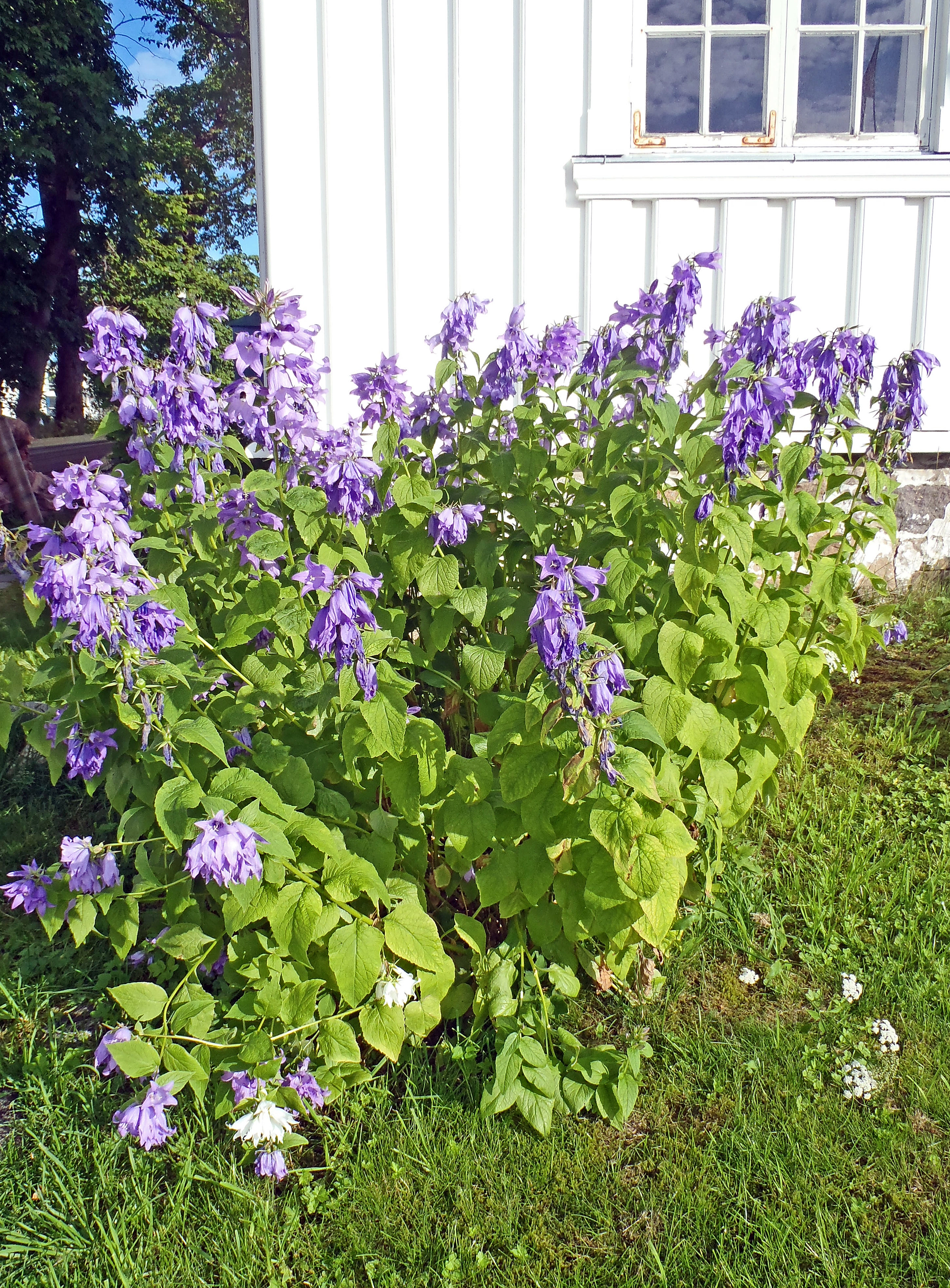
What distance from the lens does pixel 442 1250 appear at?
1.65 m

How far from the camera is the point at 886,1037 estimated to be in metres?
2.00

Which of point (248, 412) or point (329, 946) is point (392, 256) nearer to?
point (248, 412)

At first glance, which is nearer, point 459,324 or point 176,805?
point 176,805

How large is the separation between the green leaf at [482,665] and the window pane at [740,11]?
11.5 feet

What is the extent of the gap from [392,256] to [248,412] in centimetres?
246

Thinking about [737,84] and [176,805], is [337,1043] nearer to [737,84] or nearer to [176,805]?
[176,805]

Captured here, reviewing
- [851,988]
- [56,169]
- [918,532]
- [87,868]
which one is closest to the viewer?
[87,868]

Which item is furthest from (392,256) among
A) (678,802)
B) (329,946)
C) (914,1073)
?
(914,1073)

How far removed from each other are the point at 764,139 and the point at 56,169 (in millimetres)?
16114

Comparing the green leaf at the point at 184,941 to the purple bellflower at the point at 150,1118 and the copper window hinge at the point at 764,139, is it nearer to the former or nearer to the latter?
the purple bellflower at the point at 150,1118

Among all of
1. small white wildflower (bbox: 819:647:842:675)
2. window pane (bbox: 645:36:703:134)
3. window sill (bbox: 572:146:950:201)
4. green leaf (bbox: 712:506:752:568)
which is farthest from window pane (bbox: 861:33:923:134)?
green leaf (bbox: 712:506:752:568)

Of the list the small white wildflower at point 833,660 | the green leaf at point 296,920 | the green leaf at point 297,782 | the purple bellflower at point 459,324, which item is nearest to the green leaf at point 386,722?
the green leaf at point 297,782

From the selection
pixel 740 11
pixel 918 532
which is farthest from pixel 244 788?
pixel 740 11

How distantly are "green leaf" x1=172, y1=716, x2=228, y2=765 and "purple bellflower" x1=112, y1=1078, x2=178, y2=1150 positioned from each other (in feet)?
1.94
